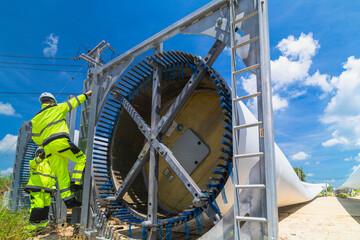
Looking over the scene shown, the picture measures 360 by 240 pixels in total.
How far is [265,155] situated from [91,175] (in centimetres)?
290

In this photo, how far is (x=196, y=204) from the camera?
111 inches

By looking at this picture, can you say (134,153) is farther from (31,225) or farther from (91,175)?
(31,225)

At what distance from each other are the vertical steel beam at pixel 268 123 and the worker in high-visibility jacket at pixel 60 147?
3.04 meters

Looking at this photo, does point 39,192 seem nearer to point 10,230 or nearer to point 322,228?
point 10,230

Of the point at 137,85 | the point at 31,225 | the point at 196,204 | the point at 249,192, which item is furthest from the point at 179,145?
the point at 31,225

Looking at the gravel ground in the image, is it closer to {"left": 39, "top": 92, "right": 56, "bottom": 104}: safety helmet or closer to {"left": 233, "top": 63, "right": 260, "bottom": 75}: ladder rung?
{"left": 233, "top": 63, "right": 260, "bottom": 75}: ladder rung

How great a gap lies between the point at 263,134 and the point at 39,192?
12.6ft

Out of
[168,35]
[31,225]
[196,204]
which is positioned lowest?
[31,225]

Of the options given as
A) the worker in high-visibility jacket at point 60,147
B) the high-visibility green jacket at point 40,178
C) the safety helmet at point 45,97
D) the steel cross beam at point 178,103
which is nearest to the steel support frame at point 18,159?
the high-visibility green jacket at point 40,178

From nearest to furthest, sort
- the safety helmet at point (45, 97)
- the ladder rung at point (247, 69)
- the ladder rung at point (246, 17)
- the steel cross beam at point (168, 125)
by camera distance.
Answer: the ladder rung at point (247, 69) → the ladder rung at point (246, 17) → the steel cross beam at point (168, 125) → the safety helmet at point (45, 97)

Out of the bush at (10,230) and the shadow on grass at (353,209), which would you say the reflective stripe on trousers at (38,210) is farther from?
the shadow on grass at (353,209)

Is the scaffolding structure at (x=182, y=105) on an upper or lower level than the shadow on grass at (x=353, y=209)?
upper

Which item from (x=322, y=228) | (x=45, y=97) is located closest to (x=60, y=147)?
(x=45, y=97)

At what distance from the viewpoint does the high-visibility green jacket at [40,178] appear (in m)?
4.24
